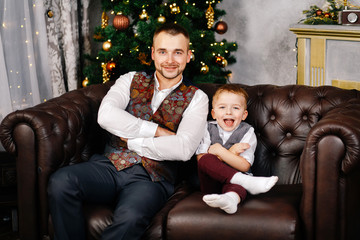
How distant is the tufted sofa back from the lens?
2.59 meters

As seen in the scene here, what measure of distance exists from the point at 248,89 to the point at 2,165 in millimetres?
1736

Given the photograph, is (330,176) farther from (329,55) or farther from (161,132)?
(329,55)

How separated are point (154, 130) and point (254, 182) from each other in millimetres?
582

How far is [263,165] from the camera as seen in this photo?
2.62 metres

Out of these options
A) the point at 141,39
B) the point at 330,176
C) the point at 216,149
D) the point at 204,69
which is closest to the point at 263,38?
the point at 204,69

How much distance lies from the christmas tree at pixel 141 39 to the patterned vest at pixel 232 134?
1311 mm

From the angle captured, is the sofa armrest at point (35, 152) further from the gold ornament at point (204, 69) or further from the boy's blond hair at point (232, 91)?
the gold ornament at point (204, 69)

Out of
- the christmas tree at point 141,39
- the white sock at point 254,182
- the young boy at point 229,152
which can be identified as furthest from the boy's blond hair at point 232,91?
the christmas tree at point 141,39

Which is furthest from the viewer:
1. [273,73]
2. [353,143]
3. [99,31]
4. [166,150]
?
[273,73]

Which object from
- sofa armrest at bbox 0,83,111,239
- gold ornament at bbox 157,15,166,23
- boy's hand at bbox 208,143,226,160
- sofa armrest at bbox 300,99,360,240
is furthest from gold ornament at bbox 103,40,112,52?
sofa armrest at bbox 300,99,360,240

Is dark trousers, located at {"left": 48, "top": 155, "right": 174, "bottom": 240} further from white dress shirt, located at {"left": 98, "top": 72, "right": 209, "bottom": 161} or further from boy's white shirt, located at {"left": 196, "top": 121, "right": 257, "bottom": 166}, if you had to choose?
boy's white shirt, located at {"left": 196, "top": 121, "right": 257, "bottom": 166}

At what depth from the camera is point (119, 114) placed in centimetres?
242

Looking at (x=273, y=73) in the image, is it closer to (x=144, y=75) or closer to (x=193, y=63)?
(x=193, y=63)

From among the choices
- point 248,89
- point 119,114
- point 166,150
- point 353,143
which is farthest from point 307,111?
point 119,114
